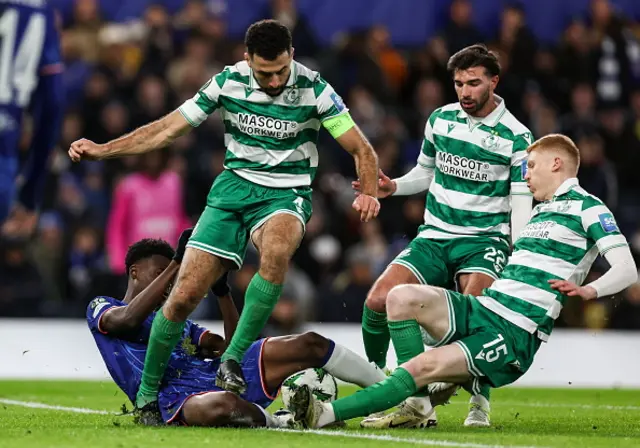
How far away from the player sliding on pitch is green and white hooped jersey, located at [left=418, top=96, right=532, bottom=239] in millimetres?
968

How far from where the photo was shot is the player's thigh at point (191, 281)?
660 centimetres

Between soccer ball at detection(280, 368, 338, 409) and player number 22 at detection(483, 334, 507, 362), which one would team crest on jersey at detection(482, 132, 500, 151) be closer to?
player number 22 at detection(483, 334, 507, 362)

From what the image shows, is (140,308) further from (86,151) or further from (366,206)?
(366,206)

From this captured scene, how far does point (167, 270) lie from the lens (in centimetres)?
672

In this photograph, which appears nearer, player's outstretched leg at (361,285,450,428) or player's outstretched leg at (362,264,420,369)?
player's outstretched leg at (361,285,450,428)

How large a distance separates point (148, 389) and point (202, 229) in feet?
2.97

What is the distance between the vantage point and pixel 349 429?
6566 mm

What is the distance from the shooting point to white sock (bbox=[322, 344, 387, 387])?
6652 mm

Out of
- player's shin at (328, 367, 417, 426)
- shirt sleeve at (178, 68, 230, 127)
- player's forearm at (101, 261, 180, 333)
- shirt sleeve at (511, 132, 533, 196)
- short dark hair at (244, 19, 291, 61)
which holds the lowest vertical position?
player's shin at (328, 367, 417, 426)

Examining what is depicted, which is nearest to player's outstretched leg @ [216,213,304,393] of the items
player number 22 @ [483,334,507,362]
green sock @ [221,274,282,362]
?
green sock @ [221,274,282,362]

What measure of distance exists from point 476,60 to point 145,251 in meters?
2.32

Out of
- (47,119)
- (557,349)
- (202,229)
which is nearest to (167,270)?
(202,229)

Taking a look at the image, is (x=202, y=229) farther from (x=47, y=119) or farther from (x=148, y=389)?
(x=47, y=119)

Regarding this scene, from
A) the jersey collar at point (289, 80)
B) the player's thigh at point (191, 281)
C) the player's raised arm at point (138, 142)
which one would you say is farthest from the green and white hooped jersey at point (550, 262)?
the player's raised arm at point (138, 142)
